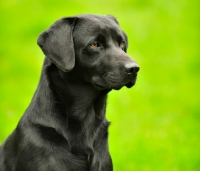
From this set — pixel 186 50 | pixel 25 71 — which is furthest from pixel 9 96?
pixel 186 50

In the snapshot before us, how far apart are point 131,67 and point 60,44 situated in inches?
25.5

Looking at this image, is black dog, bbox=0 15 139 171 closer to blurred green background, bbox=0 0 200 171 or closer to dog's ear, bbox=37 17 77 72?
dog's ear, bbox=37 17 77 72

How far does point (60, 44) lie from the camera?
577 cm

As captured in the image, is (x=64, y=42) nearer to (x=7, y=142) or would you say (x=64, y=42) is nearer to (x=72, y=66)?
(x=72, y=66)

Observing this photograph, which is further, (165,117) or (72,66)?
(165,117)

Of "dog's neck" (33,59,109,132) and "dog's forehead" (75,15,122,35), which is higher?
"dog's forehead" (75,15,122,35)

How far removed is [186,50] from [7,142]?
8.57 m

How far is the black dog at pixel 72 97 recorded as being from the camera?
5723 millimetres

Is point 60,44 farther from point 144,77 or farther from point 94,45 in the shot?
point 144,77

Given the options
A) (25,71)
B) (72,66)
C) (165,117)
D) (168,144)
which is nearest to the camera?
(72,66)

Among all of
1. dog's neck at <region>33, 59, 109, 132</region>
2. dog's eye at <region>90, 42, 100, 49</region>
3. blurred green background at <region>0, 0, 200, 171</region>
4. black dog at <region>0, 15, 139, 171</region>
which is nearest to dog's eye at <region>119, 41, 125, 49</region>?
black dog at <region>0, 15, 139, 171</region>

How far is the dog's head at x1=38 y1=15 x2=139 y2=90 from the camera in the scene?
5.71 metres

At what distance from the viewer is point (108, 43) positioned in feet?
19.3

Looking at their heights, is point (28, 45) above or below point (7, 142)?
above
